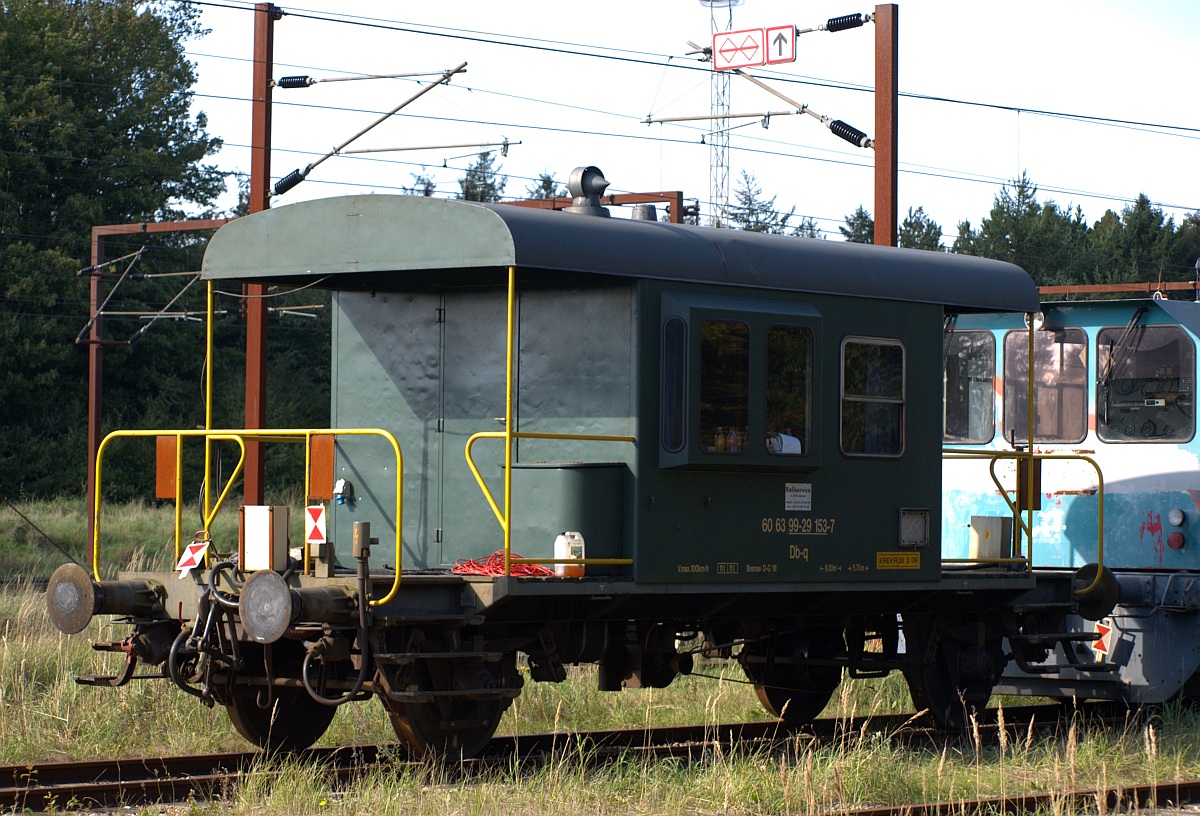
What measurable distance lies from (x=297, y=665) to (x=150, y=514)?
26291 millimetres

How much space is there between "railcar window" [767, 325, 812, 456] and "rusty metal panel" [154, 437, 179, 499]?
3710 mm

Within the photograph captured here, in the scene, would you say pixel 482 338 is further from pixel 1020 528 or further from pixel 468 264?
pixel 1020 528

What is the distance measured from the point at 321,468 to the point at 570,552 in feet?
4.99

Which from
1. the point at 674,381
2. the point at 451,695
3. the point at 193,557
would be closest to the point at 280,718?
the point at 193,557

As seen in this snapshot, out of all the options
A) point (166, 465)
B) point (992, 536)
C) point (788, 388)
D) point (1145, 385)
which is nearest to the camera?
point (166, 465)

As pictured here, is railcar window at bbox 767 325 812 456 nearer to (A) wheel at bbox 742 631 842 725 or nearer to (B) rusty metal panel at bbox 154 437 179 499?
(A) wheel at bbox 742 631 842 725

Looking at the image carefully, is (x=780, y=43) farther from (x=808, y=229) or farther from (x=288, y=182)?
(x=808, y=229)

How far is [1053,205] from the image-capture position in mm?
70562

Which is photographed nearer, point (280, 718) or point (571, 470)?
point (571, 470)

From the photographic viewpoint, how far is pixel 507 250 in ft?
29.1

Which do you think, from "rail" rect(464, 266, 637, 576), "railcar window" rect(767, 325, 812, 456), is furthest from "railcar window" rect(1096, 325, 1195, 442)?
"rail" rect(464, 266, 637, 576)

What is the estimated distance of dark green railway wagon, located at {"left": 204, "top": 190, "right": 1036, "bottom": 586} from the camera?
9609 millimetres

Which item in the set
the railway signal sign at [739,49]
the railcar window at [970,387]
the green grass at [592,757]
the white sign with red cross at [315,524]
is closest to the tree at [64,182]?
the railway signal sign at [739,49]

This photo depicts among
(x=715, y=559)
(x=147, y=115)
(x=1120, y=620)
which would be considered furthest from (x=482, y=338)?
(x=147, y=115)
